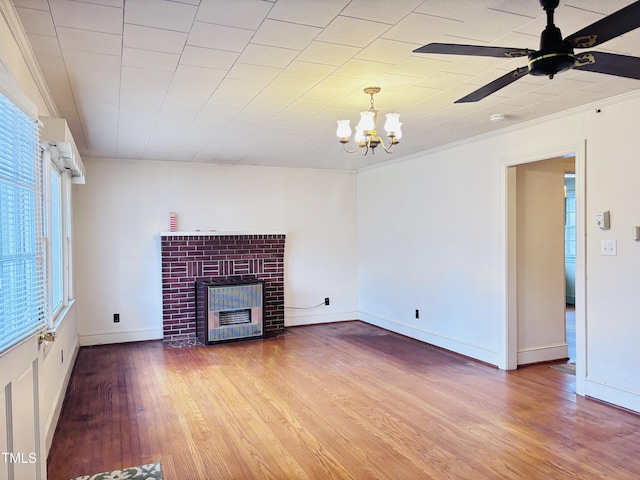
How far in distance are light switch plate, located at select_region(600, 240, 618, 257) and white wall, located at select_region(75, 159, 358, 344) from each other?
12.5 ft

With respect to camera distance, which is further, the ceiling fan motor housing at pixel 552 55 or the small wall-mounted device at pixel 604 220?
the small wall-mounted device at pixel 604 220

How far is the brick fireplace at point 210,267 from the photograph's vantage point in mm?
5797

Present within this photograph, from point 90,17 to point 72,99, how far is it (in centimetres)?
140

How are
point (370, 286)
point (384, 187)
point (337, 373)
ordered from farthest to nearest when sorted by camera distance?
point (370, 286) → point (384, 187) → point (337, 373)

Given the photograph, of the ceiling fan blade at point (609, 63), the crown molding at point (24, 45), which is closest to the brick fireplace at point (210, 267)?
the crown molding at point (24, 45)

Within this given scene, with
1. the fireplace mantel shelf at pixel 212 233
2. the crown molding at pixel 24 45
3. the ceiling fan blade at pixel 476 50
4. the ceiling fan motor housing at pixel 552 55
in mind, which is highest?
the crown molding at pixel 24 45

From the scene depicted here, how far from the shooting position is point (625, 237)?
3.34 metres

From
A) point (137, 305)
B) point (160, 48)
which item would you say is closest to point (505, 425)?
point (160, 48)

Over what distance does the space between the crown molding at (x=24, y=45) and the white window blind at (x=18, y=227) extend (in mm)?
440

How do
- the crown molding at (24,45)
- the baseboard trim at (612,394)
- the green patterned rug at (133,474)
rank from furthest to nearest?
the baseboard trim at (612,394)
the green patterned rug at (133,474)
the crown molding at (24,45)

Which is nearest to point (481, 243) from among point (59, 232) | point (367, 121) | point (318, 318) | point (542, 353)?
point (542, 353)

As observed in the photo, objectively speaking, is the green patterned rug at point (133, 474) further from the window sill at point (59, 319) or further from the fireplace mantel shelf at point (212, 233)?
the fireplace mantel shelf at point (212, 233)

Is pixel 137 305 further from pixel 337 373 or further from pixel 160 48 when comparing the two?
pixel 160 48

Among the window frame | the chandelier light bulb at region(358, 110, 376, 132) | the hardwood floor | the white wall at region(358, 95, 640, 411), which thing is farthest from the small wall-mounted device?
the window frame
